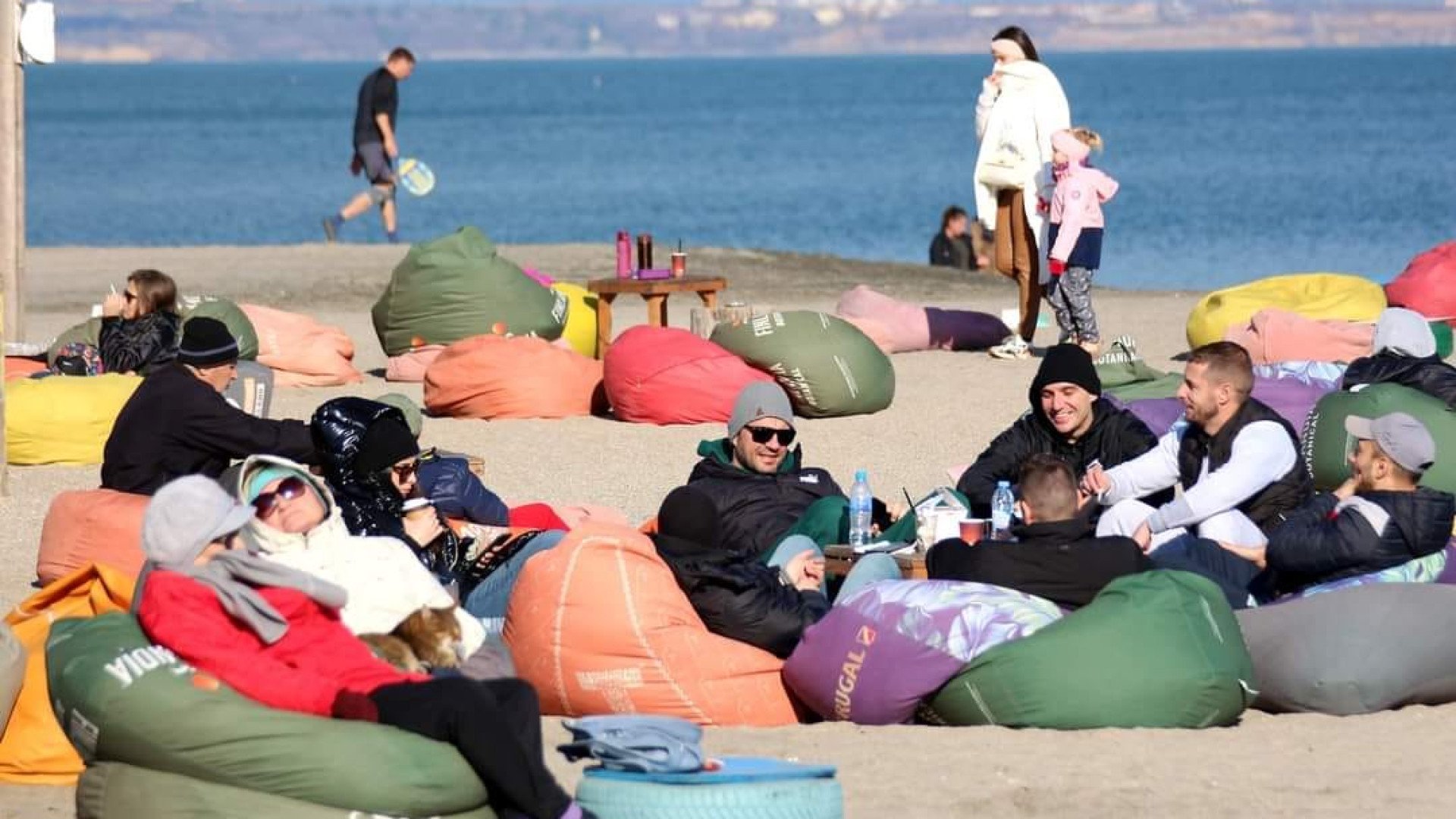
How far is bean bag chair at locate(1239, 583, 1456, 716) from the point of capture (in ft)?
25.0

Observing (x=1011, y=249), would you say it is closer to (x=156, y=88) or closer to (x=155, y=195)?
(x=155, y=195)

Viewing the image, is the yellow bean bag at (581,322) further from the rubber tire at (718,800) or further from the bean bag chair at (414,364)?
the rubber tire at (718,800)

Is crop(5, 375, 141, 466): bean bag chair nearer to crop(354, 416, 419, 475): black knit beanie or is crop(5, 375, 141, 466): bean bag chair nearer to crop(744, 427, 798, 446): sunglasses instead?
crop(744, 427, 798, 446): sunglasses

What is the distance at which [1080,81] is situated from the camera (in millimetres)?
173375

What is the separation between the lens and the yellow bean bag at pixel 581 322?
1484 centimetres

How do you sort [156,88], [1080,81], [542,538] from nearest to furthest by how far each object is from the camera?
[542,538]
[1080,81]
[156,88]

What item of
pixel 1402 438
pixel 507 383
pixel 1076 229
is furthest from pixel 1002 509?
pixel 1076 229

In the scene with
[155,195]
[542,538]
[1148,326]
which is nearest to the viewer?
[542,538]

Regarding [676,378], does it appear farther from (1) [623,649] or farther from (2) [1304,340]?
(1) [623,649]

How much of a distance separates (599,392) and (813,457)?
1.56 m

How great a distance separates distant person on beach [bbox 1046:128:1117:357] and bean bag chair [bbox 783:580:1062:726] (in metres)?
6.41

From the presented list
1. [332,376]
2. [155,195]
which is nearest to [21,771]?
[332,376]

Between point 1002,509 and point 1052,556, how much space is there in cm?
101

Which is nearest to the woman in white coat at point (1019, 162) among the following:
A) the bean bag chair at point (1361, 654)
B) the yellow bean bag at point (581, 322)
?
the yellow bean bag at point (581, 322)
